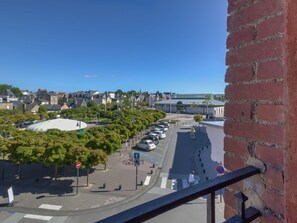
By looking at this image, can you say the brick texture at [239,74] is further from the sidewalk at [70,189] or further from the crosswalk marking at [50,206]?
the crosswalk marking at [50,206]

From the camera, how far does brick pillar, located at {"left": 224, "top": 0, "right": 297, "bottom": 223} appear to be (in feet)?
4.39

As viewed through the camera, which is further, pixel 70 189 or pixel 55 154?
pixel 55 154

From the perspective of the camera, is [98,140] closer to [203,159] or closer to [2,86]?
[203,159]

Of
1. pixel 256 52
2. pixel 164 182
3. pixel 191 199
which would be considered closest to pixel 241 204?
pixel 191 199

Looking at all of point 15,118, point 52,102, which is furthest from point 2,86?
point 15,118

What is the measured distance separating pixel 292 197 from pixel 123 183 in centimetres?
1715

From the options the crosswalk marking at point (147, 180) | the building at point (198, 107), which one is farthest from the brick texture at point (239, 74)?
the building at point (198, 107)

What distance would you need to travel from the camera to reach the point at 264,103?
4.98 feet

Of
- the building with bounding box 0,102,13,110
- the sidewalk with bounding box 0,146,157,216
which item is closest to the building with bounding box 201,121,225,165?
the sidewalk with bounding box 0,146,157,216

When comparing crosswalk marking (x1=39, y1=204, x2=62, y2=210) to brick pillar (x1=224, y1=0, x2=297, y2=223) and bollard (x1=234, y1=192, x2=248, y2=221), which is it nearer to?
brick pillar (x1=224, y1=0, x2=297, y2=223)

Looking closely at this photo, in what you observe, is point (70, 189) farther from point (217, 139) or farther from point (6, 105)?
point (6, 105)

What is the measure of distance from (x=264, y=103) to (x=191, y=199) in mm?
831

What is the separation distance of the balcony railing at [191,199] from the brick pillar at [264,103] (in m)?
0.13

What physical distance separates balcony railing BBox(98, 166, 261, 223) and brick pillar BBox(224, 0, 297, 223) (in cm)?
13
